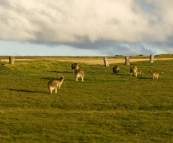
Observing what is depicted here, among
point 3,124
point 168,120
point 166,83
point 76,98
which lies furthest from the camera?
point 166,83

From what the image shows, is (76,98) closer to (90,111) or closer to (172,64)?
(90,111)

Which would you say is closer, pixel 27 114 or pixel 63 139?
pixel 63 139

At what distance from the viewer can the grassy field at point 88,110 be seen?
17.4 metres

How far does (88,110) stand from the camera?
2389 cm

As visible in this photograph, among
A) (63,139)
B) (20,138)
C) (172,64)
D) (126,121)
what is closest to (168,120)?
(126,121)

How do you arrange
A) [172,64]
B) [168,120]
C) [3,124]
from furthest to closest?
1. [172,64]
2. [168,120]
3. [3,124]

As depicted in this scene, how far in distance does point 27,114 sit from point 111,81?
603 inches

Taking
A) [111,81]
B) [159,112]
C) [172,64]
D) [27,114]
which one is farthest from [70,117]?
[172,64]

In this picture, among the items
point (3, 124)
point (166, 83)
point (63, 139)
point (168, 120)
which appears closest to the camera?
point (63, 139)

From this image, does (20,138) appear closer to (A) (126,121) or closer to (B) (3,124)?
(B) (3,124)

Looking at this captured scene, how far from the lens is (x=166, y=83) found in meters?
35.2

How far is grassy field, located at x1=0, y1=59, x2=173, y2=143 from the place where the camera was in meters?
17.4

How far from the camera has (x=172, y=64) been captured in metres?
52.7

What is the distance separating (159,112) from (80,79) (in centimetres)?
1468
